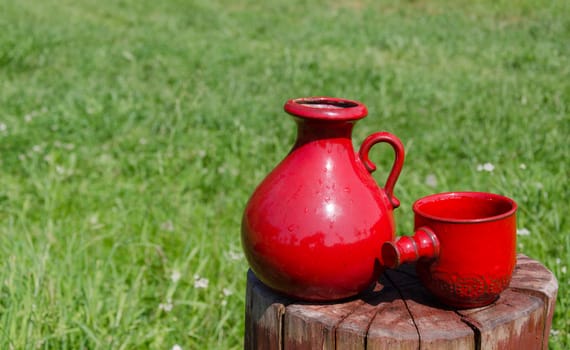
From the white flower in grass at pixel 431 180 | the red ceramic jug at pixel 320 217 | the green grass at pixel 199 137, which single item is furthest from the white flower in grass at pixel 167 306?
the white flower in grass at pixel 431 180

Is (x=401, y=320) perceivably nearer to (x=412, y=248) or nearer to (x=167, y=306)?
(x=412, y=248)

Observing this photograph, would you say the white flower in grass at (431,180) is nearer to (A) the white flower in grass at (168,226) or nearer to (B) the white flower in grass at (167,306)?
(A) the white flower in grass at (168,226)

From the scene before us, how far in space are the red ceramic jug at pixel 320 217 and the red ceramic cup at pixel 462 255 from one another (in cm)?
8

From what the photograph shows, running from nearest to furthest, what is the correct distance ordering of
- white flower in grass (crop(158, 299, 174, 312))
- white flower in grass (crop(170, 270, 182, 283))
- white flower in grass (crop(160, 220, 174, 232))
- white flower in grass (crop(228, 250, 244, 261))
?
white flower in grass (crop(158, 299, 174, 312)) < white flower in grass (crop(170, 270, 182, 283)) < white flower in grass (crop(228, 250, 244, 261)) < white flower in grass (crop(160, 220, 174, 232))

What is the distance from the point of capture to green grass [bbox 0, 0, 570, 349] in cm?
279

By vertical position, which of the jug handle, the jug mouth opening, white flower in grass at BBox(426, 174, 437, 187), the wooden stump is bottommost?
white flower in grass at BBox(426, 174, 437, 187)

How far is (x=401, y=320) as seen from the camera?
1680mm

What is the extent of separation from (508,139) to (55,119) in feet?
9.67

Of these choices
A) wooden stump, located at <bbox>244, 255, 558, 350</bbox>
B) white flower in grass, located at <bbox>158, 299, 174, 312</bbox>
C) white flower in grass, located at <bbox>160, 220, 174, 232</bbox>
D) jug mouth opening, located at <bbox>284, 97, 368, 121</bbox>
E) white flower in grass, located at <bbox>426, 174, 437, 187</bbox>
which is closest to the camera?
wooden stump, located at <bbox>244, 255, 558, 350</bbox>

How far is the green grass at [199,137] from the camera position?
2.79 metres

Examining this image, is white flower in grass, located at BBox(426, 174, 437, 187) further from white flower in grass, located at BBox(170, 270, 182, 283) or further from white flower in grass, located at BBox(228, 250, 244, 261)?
white flower in grass, located at BBox(170, 270, 182, 283)

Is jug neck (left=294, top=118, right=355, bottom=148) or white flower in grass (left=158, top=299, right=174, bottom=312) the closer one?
jug neck (left=294, top=118, right=355, bottom=148)

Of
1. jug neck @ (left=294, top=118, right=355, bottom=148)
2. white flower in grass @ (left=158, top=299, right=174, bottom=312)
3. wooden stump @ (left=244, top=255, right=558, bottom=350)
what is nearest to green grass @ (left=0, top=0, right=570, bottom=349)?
white flower in grass @ (left=158, top=299, right=174, bottom=312)

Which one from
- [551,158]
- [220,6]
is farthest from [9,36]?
[551,158]
